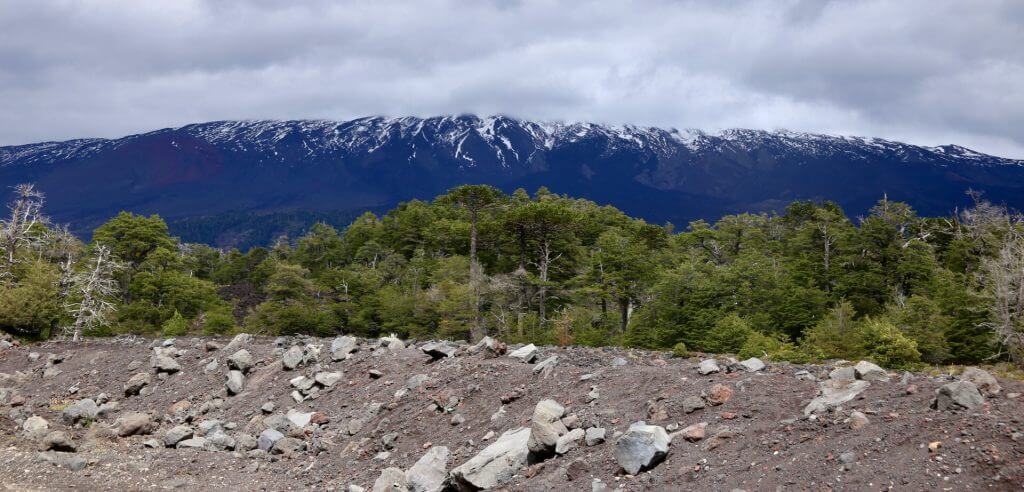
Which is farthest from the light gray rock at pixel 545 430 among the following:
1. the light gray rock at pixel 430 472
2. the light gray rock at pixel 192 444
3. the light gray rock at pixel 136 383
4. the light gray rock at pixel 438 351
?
the light gray rock at pixel 136 383

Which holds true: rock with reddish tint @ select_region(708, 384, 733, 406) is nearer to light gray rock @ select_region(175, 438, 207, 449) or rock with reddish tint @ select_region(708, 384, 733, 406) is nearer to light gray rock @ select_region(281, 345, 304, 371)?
light gray rock @ select_region(175, 438, 207, 449)

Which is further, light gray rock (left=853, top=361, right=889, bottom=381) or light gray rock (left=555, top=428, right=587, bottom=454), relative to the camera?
light gray rock (left=853, top=361, right=889, bottom=381)

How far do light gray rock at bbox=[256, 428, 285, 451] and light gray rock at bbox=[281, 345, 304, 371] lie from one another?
13.7 ft

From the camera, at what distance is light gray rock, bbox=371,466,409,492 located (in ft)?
33.2

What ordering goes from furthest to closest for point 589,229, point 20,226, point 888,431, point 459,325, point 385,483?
point 589,229 < point 459,325 < point 20,226 < point 385,483 < point 888,431

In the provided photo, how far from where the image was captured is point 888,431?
804cm

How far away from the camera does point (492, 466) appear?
986 cm

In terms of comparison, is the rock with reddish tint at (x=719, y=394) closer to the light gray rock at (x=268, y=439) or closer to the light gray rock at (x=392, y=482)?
the light gray rock at (x=392, y=482)

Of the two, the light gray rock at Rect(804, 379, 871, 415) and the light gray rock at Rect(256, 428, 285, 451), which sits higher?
the light gray rock at Rect(804, 379, 871, 415)

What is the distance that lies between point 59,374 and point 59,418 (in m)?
5.58

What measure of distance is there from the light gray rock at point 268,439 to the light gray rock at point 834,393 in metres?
11.0

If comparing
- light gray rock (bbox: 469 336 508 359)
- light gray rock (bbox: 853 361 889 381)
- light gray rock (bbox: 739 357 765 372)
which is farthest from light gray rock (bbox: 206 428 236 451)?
light gray rock (bbox: 853 361 889 381)

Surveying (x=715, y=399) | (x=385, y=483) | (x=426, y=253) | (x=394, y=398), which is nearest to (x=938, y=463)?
(x=715, y=399)

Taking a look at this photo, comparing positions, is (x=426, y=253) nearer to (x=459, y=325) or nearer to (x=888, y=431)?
(x=459, y=325)
